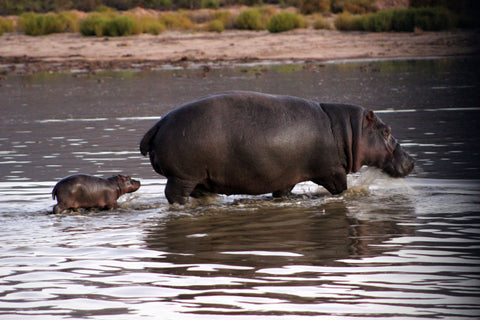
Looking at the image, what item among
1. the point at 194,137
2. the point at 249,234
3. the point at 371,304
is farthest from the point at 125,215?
the point at 371,304

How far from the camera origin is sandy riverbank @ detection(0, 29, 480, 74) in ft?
90.1

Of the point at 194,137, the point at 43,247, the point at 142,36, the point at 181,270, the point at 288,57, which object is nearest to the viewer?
the point at 181,270

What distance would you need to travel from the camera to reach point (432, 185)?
9.06 meters

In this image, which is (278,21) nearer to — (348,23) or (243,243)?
(348,23)

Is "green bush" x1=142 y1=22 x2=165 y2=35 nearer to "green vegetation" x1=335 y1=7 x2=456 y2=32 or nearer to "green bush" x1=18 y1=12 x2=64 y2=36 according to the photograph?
"green bush" x1=18 y1=12 x2=64 y2=36

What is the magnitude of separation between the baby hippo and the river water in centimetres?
15

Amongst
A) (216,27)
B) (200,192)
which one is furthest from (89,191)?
(216,27)

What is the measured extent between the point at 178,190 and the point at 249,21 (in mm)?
27612

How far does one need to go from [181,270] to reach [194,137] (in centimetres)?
217

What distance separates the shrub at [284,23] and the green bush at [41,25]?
27.8ft

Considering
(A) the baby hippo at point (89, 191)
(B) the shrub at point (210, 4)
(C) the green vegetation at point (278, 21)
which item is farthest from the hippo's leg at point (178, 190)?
(B) the shrub at point (210, 4)

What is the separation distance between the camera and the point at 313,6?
43.7m

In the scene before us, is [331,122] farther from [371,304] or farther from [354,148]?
[371,304]

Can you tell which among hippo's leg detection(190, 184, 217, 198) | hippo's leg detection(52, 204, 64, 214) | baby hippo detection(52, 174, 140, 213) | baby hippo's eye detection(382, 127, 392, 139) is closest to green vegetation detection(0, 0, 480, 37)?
baby hippo's eye detection(382, 127, 392, 139)
